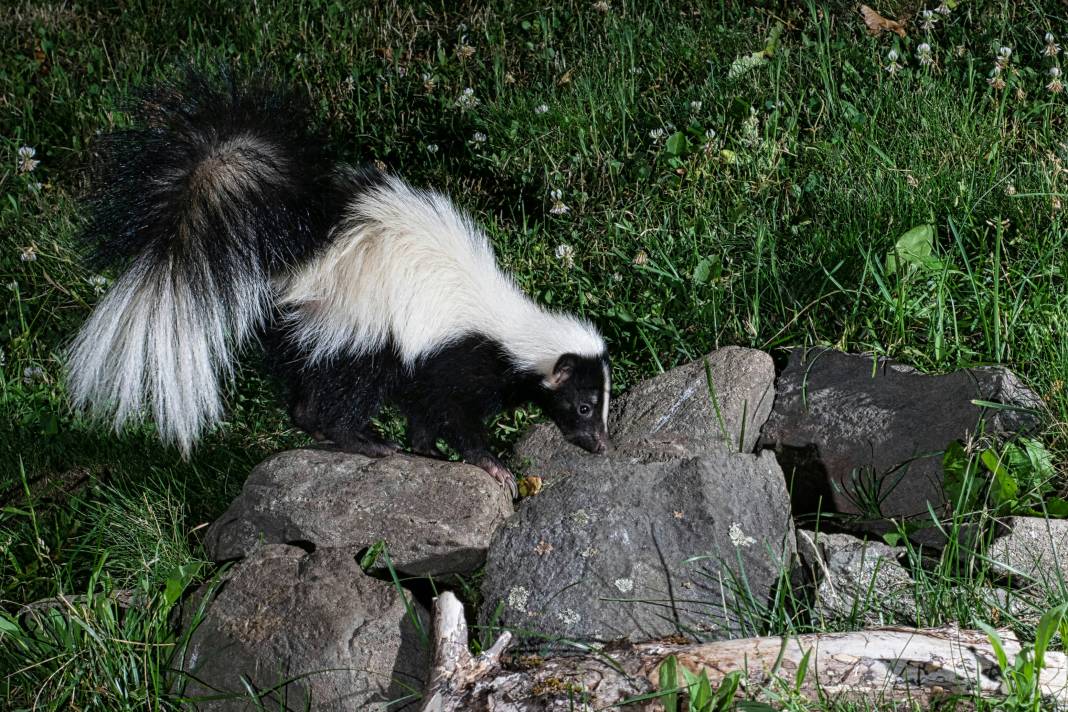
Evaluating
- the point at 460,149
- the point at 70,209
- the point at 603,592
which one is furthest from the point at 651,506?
the point at 70,209

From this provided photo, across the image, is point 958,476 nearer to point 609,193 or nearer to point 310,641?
point 310,641

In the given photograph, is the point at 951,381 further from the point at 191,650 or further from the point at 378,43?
the point at 378,43

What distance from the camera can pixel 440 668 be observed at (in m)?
2.66

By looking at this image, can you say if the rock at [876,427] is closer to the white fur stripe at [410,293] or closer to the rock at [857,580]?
the rock at [857,580]

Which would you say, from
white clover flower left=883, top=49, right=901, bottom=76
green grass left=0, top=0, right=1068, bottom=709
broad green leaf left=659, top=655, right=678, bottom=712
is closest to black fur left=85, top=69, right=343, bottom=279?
green grass left=0, top=0, right=1068, bottom=709

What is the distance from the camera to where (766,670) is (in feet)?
8.05

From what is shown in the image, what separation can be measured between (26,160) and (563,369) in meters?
3.39

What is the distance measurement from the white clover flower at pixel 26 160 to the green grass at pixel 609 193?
61mm

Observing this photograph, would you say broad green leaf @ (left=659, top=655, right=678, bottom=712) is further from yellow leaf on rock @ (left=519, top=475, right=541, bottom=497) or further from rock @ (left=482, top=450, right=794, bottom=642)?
yellow leaf on rock @ (left=519, top=475, right=541, bottom=497)

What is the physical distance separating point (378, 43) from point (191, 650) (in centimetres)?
404

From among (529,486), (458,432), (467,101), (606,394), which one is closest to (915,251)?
(606,394)

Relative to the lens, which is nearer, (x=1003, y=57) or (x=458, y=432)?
(x=458, y=432)

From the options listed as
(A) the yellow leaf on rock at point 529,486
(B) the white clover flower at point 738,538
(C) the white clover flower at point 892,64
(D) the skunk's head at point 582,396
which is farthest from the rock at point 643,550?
(C) the white clover flower at point 892,64

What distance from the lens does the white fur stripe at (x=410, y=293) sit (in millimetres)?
3672
